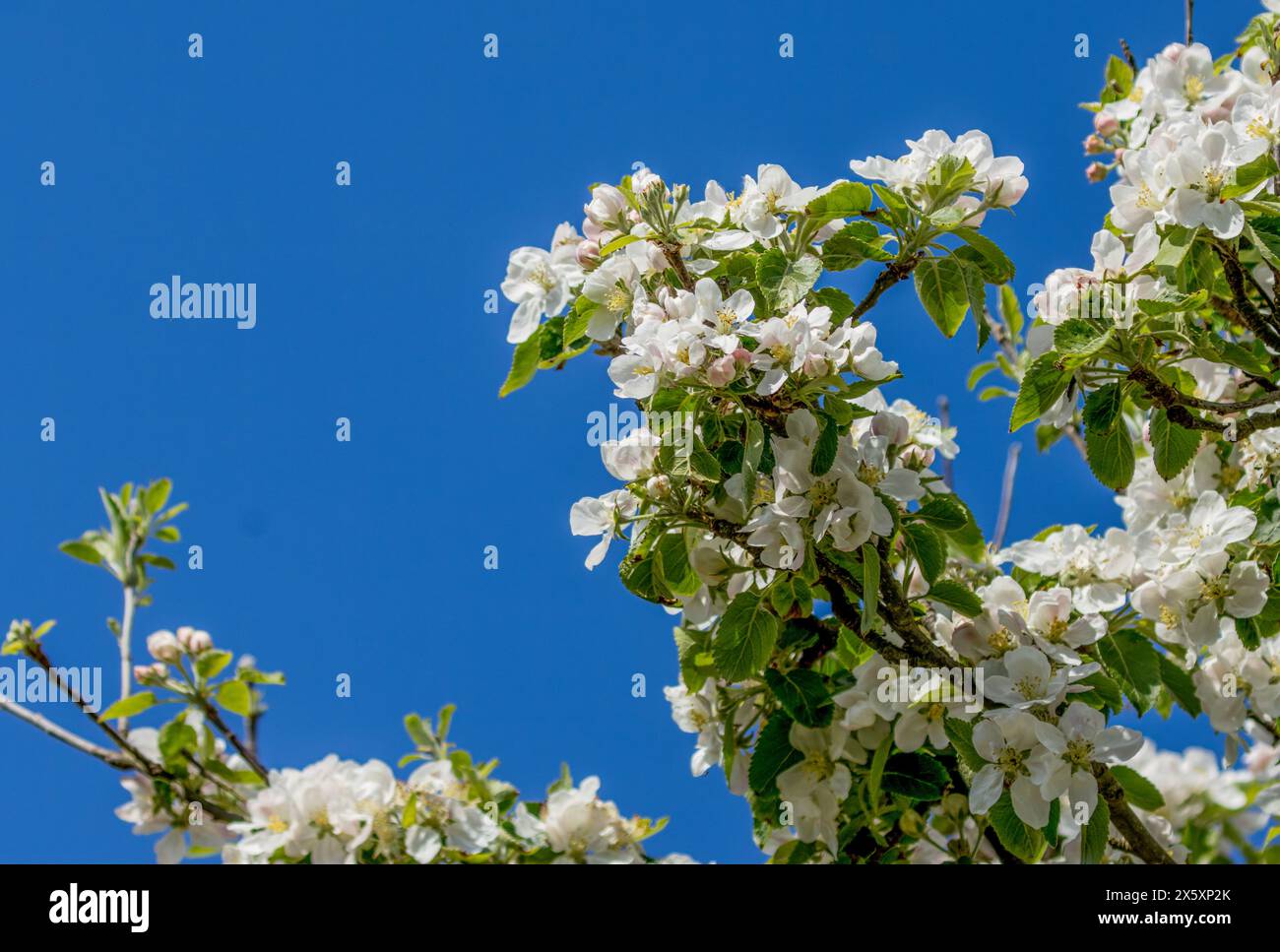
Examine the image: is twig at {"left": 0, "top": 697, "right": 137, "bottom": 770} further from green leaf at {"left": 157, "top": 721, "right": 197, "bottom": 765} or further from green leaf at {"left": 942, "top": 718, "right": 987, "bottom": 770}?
green leaf at {"left": 942, "top": 718, "right": 987, "bottom": 770}

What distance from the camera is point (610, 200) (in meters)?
2.23

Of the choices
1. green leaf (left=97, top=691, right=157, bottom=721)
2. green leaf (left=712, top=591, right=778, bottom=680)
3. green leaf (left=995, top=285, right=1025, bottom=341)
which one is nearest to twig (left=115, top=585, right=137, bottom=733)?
green leaf (left=97, top=691, right=157, bottom=721)

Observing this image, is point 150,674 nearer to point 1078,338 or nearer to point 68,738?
point 68,738

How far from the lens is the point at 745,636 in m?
2.17

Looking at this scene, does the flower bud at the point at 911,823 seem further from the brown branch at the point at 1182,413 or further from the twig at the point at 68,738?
the twig at the point at 68,738

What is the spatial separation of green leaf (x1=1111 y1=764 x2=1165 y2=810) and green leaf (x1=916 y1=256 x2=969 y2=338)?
91 centimetres

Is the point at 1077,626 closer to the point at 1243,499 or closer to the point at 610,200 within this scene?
the point at 1243,499

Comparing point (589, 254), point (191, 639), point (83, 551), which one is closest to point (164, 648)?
point (191, 639)

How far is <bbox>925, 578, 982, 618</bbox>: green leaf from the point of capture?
2.19m

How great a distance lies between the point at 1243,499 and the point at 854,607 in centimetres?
86

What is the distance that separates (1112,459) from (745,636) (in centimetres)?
77

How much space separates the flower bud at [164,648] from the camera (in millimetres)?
2443
